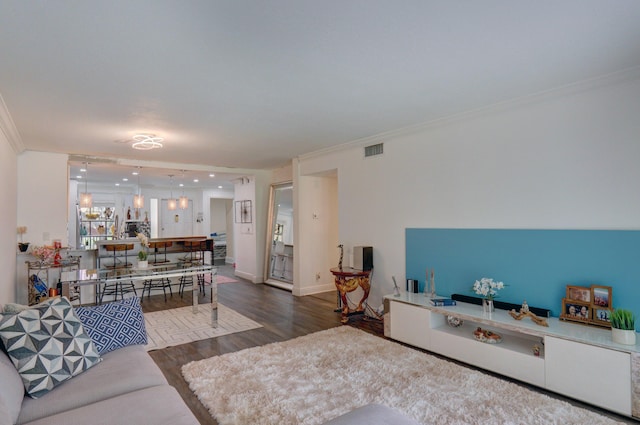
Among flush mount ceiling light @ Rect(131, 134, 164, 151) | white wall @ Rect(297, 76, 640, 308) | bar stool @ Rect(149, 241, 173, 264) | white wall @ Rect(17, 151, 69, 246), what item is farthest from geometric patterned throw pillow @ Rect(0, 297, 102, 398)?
bar stool @ Rect(149, 241, 173, 264)

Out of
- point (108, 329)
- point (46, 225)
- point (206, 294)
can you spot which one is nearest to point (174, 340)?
point (108, 329)

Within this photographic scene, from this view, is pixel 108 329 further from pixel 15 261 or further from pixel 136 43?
pixel 15 261

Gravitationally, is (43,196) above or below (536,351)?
above

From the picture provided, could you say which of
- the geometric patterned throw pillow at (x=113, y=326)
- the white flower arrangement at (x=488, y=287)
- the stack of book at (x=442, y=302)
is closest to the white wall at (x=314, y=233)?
the stack of book at (x=442, y=302)

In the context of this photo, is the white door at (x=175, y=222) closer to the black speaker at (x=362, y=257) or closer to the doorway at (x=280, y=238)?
the doorway at (x=280, y=238)

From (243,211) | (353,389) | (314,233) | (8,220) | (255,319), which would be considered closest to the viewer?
(353,389)

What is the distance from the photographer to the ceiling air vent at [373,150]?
16.7ft

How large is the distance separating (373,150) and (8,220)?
5.03m

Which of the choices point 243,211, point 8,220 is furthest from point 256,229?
point 8,220

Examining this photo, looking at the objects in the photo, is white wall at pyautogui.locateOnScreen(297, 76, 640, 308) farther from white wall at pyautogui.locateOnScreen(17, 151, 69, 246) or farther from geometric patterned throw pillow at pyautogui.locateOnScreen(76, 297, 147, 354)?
white wall at pyautogui.locateOnScreen(17, 151, 69, 246)

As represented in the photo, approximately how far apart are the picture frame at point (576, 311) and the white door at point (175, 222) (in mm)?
11451

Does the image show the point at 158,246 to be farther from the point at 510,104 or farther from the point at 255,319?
the point at 510,104

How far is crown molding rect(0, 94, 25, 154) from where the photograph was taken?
359 centimetres

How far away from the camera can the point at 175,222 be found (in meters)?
12.3
